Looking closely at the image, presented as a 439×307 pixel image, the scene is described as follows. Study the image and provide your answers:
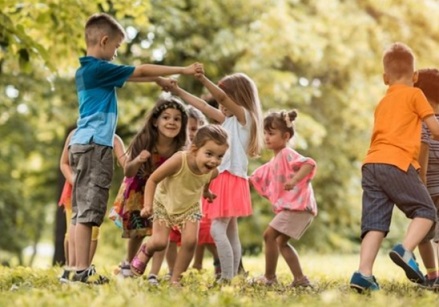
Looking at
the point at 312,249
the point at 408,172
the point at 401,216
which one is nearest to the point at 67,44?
the point at 408,172

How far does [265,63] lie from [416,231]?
11657mm

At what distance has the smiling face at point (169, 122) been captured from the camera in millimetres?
7781

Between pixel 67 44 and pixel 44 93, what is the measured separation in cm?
567

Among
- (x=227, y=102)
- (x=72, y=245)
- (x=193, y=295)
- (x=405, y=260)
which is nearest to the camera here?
(x=193, y=295)

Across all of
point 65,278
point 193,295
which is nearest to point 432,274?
point 193,295

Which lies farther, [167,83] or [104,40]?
[167,83]

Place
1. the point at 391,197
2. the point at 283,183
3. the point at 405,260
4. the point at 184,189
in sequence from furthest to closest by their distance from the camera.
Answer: the point at 283,183, the point at 184,189, the point at 391,197, the point at 405,260

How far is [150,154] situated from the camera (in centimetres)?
772

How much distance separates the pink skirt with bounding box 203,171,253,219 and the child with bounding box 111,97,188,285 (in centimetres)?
51

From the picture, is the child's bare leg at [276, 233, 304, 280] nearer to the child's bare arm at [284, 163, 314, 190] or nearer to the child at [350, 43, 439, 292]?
the child's bare arm at [284, 163, 314, 190]

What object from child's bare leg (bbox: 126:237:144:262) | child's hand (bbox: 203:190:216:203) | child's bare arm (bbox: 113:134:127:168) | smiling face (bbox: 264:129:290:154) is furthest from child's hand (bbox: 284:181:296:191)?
child's bare leg (bbox: 126:237:144:262)

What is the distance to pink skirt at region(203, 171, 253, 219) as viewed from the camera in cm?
764

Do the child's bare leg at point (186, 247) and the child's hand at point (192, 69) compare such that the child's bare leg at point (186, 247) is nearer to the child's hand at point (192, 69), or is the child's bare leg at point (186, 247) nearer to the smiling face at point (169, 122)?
the smiling face at point (169, 122)

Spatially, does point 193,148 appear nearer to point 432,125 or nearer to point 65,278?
point 65,278
